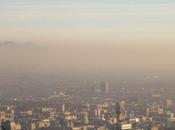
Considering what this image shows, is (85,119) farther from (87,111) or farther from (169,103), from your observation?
(169,103)

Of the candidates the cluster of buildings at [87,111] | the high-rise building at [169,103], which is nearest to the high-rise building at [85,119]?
the cluster of buildings at [87,111]

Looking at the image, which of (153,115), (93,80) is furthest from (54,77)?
(153,115)

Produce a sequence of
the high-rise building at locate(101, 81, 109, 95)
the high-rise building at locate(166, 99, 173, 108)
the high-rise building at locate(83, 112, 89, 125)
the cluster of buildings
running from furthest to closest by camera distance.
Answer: the high-rise building at locate(101, 81, 109, 95) → the high-rise building at locate(166, 99, 173, 108) → the high-rise building at locate(83, 112, 89, 125) → the cluster of buildings

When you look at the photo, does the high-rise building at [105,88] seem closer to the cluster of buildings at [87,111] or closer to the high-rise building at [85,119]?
the cluster of buildings at [87,111]

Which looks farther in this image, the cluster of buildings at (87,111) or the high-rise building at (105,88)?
the high-rise building at (105,88)

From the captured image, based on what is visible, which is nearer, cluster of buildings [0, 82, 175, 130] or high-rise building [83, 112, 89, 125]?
cluster of buildings [0, 82, 175, 130]

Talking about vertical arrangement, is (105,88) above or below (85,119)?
above

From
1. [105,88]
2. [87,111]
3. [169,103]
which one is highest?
[105,88]

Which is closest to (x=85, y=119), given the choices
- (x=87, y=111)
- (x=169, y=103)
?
(x=87, y=111)

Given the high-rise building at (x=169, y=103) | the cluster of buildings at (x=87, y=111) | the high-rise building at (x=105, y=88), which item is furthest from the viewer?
the high-rise building at (x=105, y=88)

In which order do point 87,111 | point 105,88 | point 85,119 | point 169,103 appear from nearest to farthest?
point 85,119
point 87,111
point 169,103
point 105,88

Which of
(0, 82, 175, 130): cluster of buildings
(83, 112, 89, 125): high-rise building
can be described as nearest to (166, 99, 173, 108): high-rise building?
(0, 82, 175, 130): cluster of buildings

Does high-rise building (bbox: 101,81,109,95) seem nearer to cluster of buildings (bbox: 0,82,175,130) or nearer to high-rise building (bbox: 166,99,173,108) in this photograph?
cluster of buildings (bbox: 0,82,175,130)
